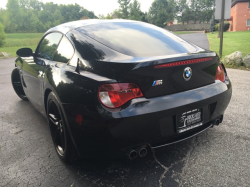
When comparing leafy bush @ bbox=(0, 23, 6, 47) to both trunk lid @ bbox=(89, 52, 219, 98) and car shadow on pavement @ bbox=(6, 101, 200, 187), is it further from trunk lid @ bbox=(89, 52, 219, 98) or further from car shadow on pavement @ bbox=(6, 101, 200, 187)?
trunk lid @ bbox=(89, 52, 219, 98)

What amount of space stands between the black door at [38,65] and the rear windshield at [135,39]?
1.99ft

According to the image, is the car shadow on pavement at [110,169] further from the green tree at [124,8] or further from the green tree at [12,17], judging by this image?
the green tree at [12,17]

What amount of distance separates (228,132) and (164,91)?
1.47 metres

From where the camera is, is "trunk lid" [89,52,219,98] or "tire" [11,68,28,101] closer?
"trunk lid" [89,52,219,98]

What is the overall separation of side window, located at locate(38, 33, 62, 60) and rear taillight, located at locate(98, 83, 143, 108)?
1.37m

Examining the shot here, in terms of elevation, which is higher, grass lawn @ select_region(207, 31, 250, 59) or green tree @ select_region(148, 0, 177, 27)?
green tree @ select_region(148, 0, 177, 27)

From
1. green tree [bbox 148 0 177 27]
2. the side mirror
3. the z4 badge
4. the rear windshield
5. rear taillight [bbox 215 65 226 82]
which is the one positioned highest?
green tree [bbox 148 0 177 27]

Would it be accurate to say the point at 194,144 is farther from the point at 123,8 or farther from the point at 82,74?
the point at 123,8

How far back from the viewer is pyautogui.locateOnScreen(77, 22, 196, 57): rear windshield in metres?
2.39

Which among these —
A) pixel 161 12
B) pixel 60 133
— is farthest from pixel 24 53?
pixel 161 12

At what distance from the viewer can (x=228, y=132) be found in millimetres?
3016

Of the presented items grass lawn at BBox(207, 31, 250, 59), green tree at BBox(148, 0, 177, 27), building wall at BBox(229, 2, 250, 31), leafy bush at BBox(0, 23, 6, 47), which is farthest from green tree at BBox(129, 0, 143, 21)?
grass lawn at BBox(207, 31, 250, 59)

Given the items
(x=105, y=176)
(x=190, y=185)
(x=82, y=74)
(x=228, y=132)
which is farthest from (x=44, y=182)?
(x=228, y=132)

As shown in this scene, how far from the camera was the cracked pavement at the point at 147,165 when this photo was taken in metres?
2.13
